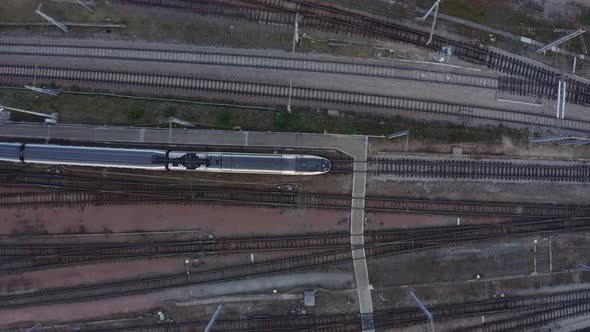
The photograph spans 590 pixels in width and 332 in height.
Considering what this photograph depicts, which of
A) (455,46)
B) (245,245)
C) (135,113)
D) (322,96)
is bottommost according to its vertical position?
(245,245)

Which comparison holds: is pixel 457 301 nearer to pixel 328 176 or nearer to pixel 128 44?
pixel 328 176

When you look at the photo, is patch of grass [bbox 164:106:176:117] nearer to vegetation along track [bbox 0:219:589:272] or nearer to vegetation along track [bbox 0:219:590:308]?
vegetation along track [bbox 0:219:589:272]

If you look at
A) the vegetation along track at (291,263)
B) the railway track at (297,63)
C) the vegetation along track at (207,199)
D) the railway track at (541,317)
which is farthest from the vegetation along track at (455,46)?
the railway track at (541,317)

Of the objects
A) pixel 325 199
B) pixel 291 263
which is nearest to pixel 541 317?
pixel 325 199

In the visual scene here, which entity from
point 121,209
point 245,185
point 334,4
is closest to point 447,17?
point 334,4

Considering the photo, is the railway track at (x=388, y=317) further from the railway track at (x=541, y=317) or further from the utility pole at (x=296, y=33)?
the utility pole at (x=296, y=33)

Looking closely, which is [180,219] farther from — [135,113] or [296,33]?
[296,33]
